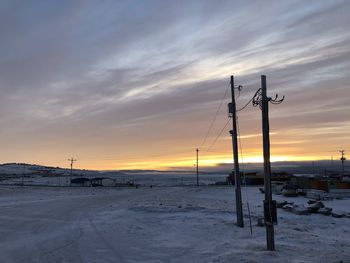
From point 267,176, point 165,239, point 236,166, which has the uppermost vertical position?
point 236,166

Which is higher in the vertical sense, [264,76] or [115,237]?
[264,76]

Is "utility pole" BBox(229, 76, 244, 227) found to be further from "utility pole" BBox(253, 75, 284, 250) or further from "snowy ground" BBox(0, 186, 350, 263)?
"utility pole" BBox(253, 75, 284, 250)

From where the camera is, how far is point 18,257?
13.7 metres

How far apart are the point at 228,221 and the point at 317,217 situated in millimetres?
5802

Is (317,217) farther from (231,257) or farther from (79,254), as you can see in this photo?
(79,254)

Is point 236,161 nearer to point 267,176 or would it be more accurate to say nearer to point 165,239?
point 165,239

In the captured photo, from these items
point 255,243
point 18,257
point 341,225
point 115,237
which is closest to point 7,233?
point 115,237

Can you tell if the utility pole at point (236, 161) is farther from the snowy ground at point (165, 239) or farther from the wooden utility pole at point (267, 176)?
the wooden utility pole at point (267, 176)

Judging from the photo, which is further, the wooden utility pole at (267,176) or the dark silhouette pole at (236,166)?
the dark silhouette pole at (236,166)

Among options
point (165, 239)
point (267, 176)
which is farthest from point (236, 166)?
point (267, 176)

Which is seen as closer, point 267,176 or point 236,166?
point 267,176

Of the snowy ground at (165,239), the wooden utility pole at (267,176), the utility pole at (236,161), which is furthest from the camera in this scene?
the utility pole at (236,161)

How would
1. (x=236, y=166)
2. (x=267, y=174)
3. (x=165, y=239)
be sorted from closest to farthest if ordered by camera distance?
(x=267, y=174) → (x=165, y=239) → (x=236, y=166)

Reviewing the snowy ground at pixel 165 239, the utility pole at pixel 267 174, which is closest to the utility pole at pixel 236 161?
the snowy ground at pixel 165 239
